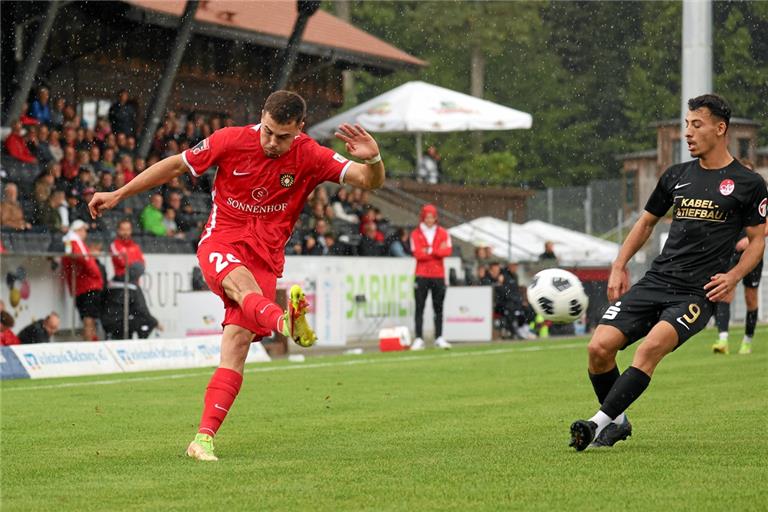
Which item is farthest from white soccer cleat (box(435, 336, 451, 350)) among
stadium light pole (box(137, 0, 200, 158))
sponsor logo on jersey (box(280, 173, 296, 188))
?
sponsor logo on jersey (box(280, 173, 296, 188))

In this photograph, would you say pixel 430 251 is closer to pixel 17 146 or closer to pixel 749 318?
pixel 749 318

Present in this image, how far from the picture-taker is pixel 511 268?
995 inches

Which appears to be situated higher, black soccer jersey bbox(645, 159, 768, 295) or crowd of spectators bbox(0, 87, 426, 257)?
crowd of spectators bbox(0, 87, 426, 257)

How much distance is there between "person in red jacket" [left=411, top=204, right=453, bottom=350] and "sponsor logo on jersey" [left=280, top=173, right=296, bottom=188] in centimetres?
1273

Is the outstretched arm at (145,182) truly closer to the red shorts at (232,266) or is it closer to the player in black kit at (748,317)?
the red shorts at (232,266)

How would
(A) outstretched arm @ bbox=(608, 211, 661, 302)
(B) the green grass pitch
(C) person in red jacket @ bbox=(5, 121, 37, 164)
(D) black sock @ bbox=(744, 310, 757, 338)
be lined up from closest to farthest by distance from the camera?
(B) the green grass pitch < (A) outstretched arm @ bbox=(608, 211, 661, 302) < (D) black sock @ bbox=(744, 310, 757, 338) < (C) person in red jacket @ bbox=(5, 121, 37, 164)

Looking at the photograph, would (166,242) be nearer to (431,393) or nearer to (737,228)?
(431,393)

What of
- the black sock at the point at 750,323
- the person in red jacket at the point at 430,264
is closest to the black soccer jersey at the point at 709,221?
the black sock at the point at 750,323

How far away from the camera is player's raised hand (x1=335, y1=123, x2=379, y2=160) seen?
306 inches

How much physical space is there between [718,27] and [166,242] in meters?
32.6

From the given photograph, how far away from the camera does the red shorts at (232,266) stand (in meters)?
7.85

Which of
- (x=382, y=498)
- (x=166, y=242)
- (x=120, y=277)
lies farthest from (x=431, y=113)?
(x=382, y=498)

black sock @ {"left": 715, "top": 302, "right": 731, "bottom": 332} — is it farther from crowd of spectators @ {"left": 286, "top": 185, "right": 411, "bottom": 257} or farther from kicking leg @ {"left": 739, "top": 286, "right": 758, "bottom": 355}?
crowd of spectators @ {"left": 286, "top": 185, "right": 411, "bottom": 257}

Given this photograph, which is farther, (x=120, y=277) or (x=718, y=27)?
(x=718, y=27)
